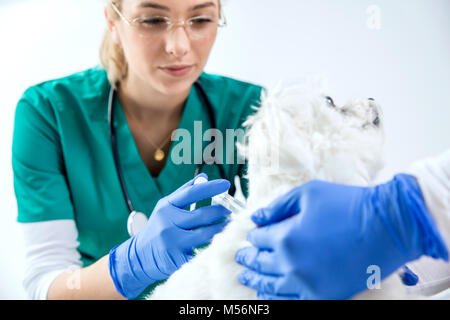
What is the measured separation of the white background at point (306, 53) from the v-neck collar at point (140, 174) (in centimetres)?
40

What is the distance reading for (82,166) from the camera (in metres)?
1.07

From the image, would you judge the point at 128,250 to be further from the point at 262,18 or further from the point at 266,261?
the point at 262,18

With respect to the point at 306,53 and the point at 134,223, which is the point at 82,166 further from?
the point at 306,53

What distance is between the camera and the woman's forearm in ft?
2.88

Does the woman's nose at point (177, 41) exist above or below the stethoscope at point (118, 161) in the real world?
above

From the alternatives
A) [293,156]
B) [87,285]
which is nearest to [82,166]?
[87,285]

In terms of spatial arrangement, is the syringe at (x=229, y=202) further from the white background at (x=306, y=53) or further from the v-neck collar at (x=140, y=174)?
the white background at (x=306, y=53)

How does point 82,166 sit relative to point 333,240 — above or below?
above

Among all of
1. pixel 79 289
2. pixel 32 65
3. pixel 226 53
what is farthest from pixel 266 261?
pixel 32 65

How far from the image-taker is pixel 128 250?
2.67 ft

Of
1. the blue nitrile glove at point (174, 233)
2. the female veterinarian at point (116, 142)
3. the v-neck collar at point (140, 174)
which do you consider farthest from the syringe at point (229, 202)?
the v-neck collar at point (140, 174)

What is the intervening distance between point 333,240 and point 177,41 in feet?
2.11

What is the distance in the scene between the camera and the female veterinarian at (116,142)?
3.03ft

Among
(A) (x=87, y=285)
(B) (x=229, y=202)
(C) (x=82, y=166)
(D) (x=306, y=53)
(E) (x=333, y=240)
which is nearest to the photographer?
(E) (x=333, y=240)
